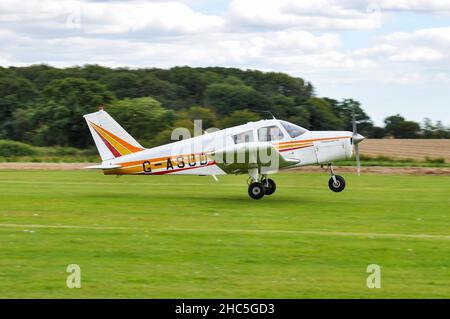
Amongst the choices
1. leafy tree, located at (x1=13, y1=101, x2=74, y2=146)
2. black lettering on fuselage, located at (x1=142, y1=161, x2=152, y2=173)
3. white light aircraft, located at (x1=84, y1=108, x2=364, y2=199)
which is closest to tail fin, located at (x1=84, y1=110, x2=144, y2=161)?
white light aircraft, located at (x1=84, y1=108, x2=364, y2=199)

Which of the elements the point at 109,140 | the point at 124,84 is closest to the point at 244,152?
the point at 109,140

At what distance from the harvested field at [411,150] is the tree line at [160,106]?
12.0 ft

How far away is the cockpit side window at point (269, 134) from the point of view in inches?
845

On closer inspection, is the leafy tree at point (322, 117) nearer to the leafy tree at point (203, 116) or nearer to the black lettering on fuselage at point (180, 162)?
the leafy tree at point (203, 116)

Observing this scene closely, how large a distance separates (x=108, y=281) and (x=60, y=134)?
45888 mm

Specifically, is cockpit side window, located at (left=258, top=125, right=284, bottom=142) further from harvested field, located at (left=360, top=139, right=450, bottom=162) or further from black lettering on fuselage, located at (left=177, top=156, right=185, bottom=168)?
harvested field, located at (left=360, top=139, right=450, bottom=162)

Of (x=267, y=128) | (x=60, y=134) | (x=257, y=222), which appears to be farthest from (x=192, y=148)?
(x=60, y=134)

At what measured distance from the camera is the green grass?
10.3m

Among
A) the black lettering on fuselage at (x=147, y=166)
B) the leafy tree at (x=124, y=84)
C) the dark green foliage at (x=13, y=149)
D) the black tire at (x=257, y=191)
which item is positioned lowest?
the black tire at (x=257, y=191)

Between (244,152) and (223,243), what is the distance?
24.5 feet

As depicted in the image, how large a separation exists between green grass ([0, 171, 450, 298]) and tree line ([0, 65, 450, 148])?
53.1 ft

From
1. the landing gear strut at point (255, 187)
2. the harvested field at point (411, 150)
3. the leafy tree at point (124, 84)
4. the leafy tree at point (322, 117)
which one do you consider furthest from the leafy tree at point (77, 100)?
the landing gear strut at point (255, 187)

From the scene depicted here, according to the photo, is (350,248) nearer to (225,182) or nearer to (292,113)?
(225,182)

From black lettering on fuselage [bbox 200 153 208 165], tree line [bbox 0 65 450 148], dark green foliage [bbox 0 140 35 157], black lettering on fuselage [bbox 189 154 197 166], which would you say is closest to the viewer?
black lettering on fuselage [bbox 200 153 208 165]
